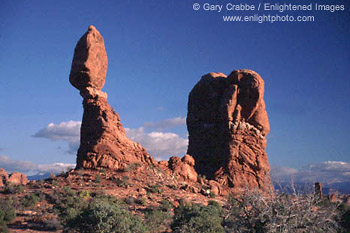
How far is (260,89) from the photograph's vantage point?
3225cm

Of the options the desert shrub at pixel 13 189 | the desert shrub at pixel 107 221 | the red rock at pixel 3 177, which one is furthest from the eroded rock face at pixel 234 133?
the desert shrub at pixel 107 221

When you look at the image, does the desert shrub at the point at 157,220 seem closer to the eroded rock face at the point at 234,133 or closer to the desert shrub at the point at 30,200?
the desert shrub at the point at 30,200

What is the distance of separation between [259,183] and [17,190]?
2166cm

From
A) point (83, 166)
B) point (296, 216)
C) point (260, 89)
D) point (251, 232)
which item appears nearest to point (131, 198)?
point (83, 166)

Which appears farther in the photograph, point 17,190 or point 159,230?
point 17,190

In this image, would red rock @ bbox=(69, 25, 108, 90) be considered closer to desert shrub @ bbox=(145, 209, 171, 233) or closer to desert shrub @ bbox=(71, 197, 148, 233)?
desert shrub @ bbox=(145, 209, 171, 233)

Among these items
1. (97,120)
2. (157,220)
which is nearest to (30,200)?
(157,220)

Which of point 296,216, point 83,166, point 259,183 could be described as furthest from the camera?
point 259,183

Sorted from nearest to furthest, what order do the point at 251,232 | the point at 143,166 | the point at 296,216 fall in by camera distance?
the point at 296,216 → the point at 251,232 → the point at 143,166

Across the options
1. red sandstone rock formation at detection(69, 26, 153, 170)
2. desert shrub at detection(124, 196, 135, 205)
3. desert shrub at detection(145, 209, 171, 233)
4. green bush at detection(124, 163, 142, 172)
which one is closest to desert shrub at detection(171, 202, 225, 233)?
desert shrub at detection(145, 209, 171, 233)

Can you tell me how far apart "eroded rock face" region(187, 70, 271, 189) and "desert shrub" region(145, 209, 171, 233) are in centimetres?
1302

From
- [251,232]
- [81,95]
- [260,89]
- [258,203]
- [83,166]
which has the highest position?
[260,89]

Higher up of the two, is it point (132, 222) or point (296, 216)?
point (296, 216)

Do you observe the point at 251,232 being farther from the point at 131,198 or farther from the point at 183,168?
the point at 183,168
